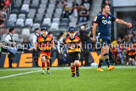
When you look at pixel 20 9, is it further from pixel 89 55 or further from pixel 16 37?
pixel 89 55

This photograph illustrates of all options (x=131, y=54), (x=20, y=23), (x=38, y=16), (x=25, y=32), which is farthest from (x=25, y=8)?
(x=131, y=54)

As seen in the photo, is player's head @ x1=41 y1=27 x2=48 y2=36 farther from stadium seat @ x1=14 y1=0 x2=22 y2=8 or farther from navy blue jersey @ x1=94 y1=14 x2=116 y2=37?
stadium seat @ x1=14 y1=0 x2=22 y2=8

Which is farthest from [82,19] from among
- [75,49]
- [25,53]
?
[75,49]

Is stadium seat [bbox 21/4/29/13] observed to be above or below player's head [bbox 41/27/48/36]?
above

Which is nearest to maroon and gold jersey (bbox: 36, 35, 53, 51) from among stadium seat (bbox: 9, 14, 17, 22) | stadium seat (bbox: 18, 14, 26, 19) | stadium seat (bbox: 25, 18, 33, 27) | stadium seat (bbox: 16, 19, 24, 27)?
stadium seat (bbox: 25, 18, 33, 27)

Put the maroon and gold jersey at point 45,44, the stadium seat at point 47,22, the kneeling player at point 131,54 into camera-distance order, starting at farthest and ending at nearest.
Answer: the stadium seat at point 47,22
the kneeling player at point 131,54
the maroon and gold jersey at point 45,44

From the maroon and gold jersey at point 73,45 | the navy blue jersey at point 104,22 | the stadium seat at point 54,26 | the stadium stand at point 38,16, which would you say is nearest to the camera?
the maroon and gold jersey at point 73,45

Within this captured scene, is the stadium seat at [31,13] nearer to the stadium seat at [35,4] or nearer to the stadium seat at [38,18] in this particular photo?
the stadium seat at [38,18]

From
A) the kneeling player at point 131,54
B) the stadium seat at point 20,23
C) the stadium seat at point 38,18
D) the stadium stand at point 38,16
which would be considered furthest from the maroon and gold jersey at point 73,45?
the stadium seat at point 38,18

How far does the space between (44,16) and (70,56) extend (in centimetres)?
1696

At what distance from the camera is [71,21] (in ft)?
84.3

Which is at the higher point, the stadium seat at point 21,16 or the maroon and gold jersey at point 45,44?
the stadium seat at point 21,16

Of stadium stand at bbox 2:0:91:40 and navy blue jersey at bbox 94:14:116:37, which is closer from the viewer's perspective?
navy blue jersey at bbox 94:14:116:37

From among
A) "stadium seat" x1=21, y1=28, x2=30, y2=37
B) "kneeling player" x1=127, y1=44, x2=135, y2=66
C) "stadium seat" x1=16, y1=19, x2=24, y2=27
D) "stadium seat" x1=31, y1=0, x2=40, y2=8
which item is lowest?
"kneeling player" x1=127, y1=44, x2=135, y2=66
